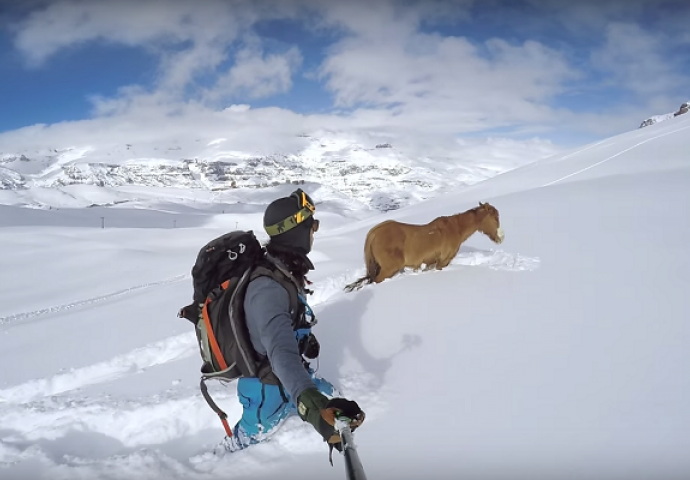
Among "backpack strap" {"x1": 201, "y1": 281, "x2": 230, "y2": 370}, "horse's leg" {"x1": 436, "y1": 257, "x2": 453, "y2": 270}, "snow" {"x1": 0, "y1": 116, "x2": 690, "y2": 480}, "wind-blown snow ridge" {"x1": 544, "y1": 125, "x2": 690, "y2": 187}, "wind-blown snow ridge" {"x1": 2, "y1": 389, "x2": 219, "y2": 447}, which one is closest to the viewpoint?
"backpack strap" {"x1": 201, "y1": 281, "x2": 230, "y2": 370}

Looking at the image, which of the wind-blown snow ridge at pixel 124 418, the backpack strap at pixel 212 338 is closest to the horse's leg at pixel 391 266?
the wind-blown snow ridge at pixel 124 418

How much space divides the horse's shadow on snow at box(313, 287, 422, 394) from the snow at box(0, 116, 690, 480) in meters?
0.02

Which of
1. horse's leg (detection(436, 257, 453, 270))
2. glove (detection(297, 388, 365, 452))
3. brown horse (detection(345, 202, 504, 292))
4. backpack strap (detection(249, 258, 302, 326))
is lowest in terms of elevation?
glove (detection(297, 388, 365, 452))

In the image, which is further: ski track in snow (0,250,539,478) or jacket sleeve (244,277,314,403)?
ski track in snow (0,250,539,478)

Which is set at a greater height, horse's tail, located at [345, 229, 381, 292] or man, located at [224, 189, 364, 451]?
horse's tail, located at [345, 229, 381, 292]

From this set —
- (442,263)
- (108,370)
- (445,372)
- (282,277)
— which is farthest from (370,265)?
(282,277)

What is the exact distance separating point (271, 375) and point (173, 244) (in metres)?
20.1

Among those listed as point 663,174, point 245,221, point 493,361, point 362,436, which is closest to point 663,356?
point 493,361

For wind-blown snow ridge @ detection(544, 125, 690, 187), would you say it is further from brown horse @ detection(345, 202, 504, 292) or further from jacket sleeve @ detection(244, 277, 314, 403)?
jacket sleeve @ detection(244, 277, 314, 403)

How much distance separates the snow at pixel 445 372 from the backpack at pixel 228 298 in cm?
88

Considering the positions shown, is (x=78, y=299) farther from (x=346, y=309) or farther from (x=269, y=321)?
(x=269, y=321)

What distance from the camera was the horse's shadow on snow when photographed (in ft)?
14.3

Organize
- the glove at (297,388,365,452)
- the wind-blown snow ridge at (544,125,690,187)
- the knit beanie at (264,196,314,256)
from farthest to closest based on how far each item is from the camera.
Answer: the wind-blown snow ridge at (544,125,690,187) → the knit beanie at (264,196,314,256) → the glove at (297,388,365,452)

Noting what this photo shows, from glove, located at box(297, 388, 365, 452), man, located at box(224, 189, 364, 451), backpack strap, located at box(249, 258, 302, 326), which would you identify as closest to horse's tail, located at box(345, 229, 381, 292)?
man, located at box(224, 189, 364, 451)
